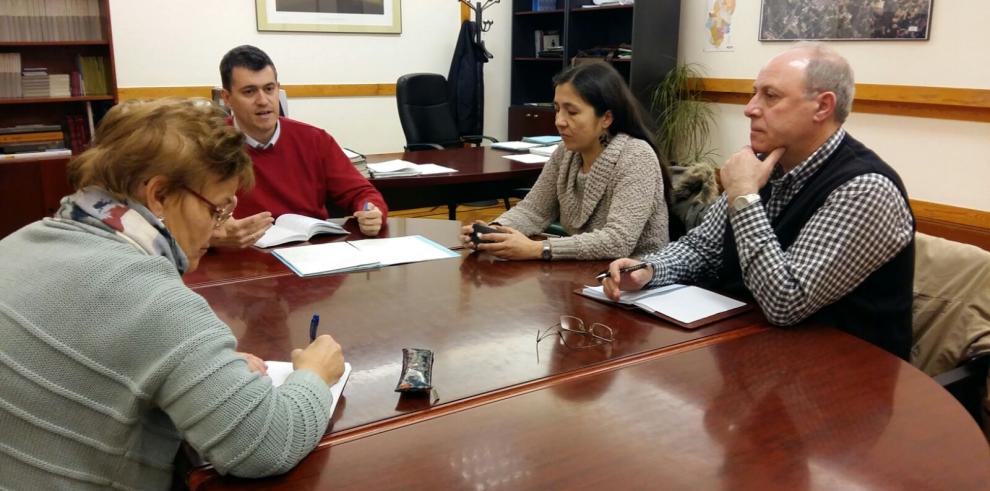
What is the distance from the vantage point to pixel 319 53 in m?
5.52

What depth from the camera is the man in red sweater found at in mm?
2492

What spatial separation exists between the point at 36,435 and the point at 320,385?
13.6 inches

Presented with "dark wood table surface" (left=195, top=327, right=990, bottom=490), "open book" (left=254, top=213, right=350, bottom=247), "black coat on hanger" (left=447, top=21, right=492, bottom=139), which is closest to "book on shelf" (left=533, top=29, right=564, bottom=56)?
"black coat on hanger" (left=447, top=21, right=492, bottom=139)

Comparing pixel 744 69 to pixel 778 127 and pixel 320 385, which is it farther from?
pixel 320 385

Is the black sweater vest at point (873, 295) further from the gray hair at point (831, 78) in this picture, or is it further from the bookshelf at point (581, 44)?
the bookshelf at point (581, 44)

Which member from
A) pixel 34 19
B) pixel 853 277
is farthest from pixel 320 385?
pixel 34 19

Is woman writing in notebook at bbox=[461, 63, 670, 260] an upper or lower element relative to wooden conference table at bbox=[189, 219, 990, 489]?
upper

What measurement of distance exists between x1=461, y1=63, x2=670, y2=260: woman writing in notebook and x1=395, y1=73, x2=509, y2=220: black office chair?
2.39 meters

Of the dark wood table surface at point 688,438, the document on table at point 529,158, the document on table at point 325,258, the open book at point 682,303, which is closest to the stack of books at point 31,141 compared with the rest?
the document on table at point 529,158

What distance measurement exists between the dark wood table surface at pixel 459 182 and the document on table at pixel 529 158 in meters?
0.05

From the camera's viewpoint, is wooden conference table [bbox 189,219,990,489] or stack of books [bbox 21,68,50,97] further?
stack of books [bbox 21,68,50,97]

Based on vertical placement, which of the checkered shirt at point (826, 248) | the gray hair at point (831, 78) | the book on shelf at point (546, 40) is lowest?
the checkered shirt at point (826, 248)

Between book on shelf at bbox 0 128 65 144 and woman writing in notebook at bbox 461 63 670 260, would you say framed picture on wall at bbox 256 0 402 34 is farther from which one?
woman writing in notebook at bbox 461 63 670 260

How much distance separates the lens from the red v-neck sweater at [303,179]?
254 centimetres
